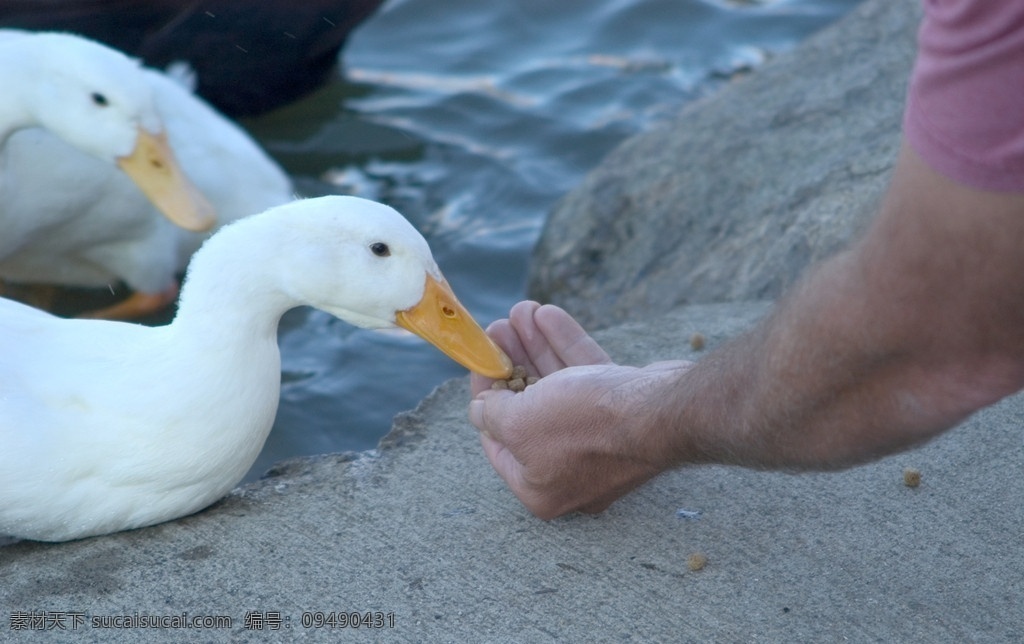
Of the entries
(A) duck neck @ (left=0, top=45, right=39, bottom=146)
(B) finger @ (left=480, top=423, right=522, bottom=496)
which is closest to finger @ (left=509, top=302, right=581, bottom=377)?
(B) finger @ (left=480, top=423, right=522, bottom=496)

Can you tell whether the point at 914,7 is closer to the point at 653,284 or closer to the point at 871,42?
the point at 871,42

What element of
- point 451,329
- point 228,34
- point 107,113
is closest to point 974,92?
point 451,329

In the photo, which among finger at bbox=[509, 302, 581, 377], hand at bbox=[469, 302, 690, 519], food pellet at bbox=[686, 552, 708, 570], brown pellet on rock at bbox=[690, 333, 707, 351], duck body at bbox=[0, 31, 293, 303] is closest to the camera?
hand at bbox=[469, 302, 690, 519]

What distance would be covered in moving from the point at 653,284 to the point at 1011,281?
9.53 feet

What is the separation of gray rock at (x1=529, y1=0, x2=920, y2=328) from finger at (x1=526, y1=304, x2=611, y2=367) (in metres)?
1.13

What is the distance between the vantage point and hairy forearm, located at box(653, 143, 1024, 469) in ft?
5.08

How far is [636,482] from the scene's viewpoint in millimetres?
A: 2484

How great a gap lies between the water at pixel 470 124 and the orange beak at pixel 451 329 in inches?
61.5

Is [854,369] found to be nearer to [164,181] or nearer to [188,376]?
[188,376]

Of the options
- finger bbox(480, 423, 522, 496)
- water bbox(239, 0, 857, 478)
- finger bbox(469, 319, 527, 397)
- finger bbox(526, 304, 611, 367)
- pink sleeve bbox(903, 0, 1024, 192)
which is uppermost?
pink sleeve bbox(903, 0, 1024, 192)

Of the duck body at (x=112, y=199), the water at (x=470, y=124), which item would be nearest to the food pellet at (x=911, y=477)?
the water at (x=470, y=124)

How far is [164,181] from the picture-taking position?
14.1ft

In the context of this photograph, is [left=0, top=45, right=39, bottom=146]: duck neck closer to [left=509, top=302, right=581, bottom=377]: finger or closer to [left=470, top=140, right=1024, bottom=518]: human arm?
[left=509, top=302, right=581, bottom=377]: finger

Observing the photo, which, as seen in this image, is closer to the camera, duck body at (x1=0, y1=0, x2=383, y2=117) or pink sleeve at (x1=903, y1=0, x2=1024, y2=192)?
pink sleeve at (x1=903, y1=0, x2=1024, y2=192)
